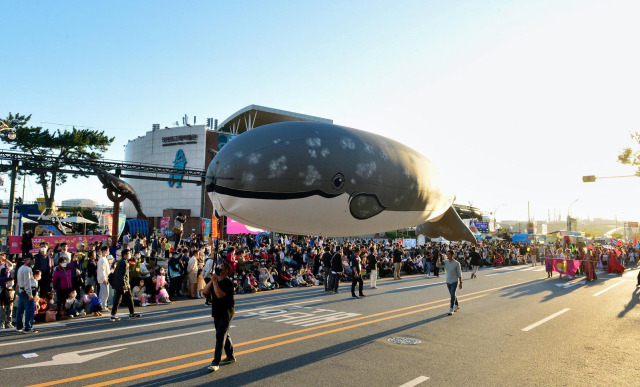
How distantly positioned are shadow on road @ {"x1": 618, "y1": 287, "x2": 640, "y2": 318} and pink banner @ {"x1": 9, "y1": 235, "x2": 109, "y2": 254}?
741 inches

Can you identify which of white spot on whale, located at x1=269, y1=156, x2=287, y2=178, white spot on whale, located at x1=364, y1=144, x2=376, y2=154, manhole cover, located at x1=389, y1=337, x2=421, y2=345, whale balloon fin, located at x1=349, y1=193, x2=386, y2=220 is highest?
white spot on whale, located at x1=364, y1=144, x2=376, y2=154

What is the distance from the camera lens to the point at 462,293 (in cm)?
1482

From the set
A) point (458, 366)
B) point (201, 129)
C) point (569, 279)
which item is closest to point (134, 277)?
point (458, 366)

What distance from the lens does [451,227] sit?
670cm

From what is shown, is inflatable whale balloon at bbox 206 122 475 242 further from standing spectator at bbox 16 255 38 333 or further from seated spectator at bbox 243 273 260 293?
seated spectator at bbox 243 273 260 293

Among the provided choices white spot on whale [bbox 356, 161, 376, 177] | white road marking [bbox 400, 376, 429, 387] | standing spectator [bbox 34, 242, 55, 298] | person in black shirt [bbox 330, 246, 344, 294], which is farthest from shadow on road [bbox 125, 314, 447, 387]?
standing spectator [bbox 34, 242, 55, 298]

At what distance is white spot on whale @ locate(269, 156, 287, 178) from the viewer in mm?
3852

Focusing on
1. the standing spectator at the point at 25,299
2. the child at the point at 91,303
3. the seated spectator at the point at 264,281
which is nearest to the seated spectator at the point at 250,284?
the seated spectator at the point at 264,281

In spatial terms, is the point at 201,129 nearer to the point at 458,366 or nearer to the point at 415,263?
the point at 415,263

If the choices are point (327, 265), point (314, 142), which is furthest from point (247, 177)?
point (327, 265)

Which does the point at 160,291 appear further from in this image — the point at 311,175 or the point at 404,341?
the point at 311,175

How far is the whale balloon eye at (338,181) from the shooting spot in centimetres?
392

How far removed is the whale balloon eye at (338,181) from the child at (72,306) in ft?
30.7

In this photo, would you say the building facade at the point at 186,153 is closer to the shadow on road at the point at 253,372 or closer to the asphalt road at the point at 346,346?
the asphalt road at the point at 346,346
